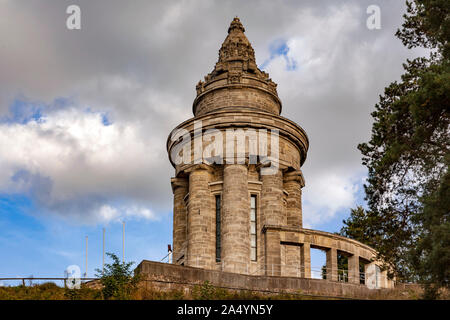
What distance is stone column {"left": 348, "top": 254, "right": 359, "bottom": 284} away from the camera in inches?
1164

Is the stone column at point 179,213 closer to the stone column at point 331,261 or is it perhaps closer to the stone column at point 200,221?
the stone column at point 200,221

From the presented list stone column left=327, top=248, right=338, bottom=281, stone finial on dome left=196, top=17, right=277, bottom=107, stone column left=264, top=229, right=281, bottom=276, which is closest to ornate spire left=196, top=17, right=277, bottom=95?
stone finial on dome left=196, top=17, right=277, bottom=107

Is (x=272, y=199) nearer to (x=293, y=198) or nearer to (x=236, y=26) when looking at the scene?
(x=293, y=198)

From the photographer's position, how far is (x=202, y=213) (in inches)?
1291

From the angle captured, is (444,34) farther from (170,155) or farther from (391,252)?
(170,155)

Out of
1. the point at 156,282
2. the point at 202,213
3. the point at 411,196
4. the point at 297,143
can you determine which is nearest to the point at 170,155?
the point at 202,213

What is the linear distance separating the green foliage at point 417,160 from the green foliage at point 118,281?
9.05 meters

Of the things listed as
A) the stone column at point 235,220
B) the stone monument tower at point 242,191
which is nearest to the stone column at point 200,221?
the stone monument tower at point 242,191

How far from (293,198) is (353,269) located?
5930mm

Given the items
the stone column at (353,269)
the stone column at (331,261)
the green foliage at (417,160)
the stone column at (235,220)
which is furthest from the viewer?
the stone column at (235,220)

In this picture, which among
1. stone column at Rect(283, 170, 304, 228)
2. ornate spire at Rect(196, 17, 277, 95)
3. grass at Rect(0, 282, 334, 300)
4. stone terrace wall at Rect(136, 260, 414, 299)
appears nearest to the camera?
grass at Rect(0, 282, 334, 300)

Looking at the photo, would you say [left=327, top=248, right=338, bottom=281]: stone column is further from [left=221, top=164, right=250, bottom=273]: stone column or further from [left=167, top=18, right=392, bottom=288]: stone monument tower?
[left=221, top=164, right=250, bottom=273]: stone column

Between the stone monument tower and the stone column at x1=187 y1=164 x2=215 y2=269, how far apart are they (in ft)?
0.16

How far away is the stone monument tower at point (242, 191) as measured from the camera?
30.5 meters
